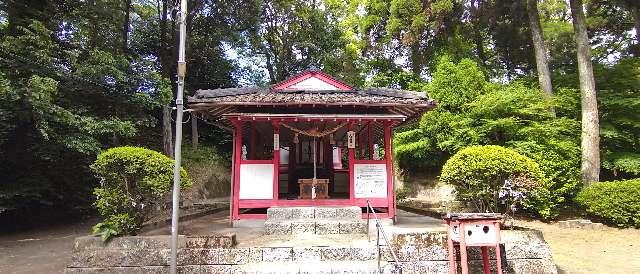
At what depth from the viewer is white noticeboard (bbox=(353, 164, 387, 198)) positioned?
31.5 feet

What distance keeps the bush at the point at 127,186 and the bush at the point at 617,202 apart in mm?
13338

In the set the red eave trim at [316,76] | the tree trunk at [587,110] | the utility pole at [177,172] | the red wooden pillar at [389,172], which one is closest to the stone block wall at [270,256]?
the utility pole at [177,172]

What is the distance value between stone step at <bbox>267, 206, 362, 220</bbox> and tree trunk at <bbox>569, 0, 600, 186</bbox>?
10.4 metres

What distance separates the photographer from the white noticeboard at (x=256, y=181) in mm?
9406

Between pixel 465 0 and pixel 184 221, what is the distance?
58.0ft

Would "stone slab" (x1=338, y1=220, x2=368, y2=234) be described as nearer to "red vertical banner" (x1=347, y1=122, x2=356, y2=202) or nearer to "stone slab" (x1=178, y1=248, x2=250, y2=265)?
"red vertical banner" (x1=347, y1=122, x2=356, y2=202)

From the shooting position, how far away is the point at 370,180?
9664mm

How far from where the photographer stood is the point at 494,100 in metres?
15.0

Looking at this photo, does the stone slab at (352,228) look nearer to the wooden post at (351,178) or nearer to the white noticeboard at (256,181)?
the wooden post at (351,178)

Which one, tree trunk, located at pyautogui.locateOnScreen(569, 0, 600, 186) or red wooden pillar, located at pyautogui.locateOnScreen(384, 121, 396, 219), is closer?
red wooden pillar, located at pyautogui.locateOnScreen(384, 121, 396, 219)

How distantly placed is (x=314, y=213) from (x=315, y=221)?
48 cm

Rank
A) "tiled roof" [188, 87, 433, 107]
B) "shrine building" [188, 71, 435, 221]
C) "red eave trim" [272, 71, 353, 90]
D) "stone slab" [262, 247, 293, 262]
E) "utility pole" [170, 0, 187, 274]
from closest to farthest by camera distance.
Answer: "utility pole" [170, 0, 187, 274], "stone slab" [262, 247, 293, 262], "tiled roof" [188, 87, 433, 107], "shrine building" [188, 71, 435, 221], "red eave trim" [272, 71, 353, 90]

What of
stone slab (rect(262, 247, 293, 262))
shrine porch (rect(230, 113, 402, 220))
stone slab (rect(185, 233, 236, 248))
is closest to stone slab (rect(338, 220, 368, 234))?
shrine porch (rect(230, 113, 402, 220))

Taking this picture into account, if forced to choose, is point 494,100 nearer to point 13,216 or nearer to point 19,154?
point 19,154
